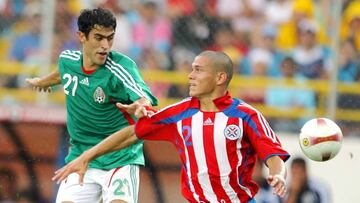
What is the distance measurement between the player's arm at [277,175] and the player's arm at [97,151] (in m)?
0.95

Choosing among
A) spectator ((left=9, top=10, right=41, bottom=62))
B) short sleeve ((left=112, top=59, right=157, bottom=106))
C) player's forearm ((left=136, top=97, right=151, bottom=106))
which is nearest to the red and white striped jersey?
player's forearm ((left=136, top=97, right=151, bottom=106))

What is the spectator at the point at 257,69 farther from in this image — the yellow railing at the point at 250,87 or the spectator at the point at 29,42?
the spectator at the point at 29,42

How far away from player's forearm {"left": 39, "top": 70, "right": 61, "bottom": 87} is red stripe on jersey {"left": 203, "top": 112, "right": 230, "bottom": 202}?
1.90 metres

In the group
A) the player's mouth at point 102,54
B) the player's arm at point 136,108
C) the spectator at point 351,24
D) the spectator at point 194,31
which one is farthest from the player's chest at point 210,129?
the spectator at point 351,24

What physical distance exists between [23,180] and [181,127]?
4.48 metres

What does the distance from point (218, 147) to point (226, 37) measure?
4.87m

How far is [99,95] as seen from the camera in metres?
7.33

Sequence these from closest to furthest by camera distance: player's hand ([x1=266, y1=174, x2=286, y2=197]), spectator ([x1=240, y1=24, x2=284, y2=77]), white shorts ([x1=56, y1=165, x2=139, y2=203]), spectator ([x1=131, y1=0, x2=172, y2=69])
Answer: player's hand ([x1=266, y1=174, x2=286, y2=197]) < white shorts ([x1=56, y1=165, x2=139, y2=203]) < spectator ([x1=131, y1=0, x2=172, y2=69]) < spectator ([x1=240, y1=24, x2=284, y2=77])

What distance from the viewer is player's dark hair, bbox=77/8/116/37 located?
23.8 feet

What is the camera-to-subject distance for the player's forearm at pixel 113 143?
6.42m

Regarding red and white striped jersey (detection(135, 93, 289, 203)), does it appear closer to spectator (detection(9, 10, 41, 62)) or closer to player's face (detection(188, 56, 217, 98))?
player's face (detection(188, 56, 217, 98))

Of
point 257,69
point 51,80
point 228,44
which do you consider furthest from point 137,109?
point 228,44

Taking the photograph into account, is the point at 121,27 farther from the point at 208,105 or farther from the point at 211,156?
the point at 211,156

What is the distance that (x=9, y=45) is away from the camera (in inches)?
426
